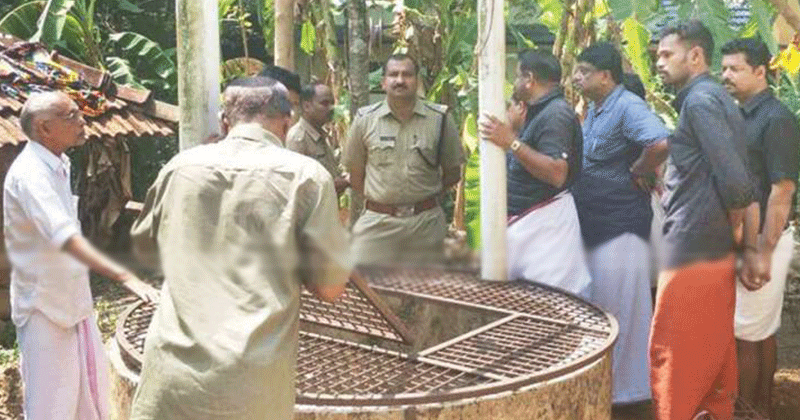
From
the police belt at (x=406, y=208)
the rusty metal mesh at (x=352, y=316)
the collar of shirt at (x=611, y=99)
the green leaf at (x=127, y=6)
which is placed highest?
the green leaf at (x=127, y=6)

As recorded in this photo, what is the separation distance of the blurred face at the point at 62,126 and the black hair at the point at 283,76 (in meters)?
1.00

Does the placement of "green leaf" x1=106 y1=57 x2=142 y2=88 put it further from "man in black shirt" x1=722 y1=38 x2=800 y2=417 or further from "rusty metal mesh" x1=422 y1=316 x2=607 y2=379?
"man in black shirt" x1=722 y1=38 x2=800 y2=417

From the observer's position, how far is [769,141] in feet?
9.93

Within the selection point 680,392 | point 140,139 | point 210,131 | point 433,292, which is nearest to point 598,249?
point 210,131

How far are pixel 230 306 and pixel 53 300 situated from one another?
4.37 ft

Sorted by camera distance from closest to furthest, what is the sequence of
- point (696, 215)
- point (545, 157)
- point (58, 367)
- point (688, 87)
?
point (696, 215) < point (688, 87) < point (58, 367) < point (545, 157)

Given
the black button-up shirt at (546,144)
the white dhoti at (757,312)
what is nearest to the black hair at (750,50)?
the black button-up shirt at (546,144)

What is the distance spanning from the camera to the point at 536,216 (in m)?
3.24

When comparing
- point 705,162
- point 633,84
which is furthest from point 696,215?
point 633,84

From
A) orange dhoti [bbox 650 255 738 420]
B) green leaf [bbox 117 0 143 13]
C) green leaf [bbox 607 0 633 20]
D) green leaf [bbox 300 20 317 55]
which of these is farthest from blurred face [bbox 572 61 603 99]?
green leaf [bbox 117 0 143 13]

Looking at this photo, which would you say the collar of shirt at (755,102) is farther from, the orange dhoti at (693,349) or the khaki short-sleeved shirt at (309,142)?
the khaki short-sleeved shirt at (309,142)

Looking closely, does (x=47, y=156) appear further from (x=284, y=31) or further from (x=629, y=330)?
(x=629, y=330)

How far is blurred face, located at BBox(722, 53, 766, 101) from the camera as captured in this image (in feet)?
10.6

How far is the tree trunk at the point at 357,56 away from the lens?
514 cm
